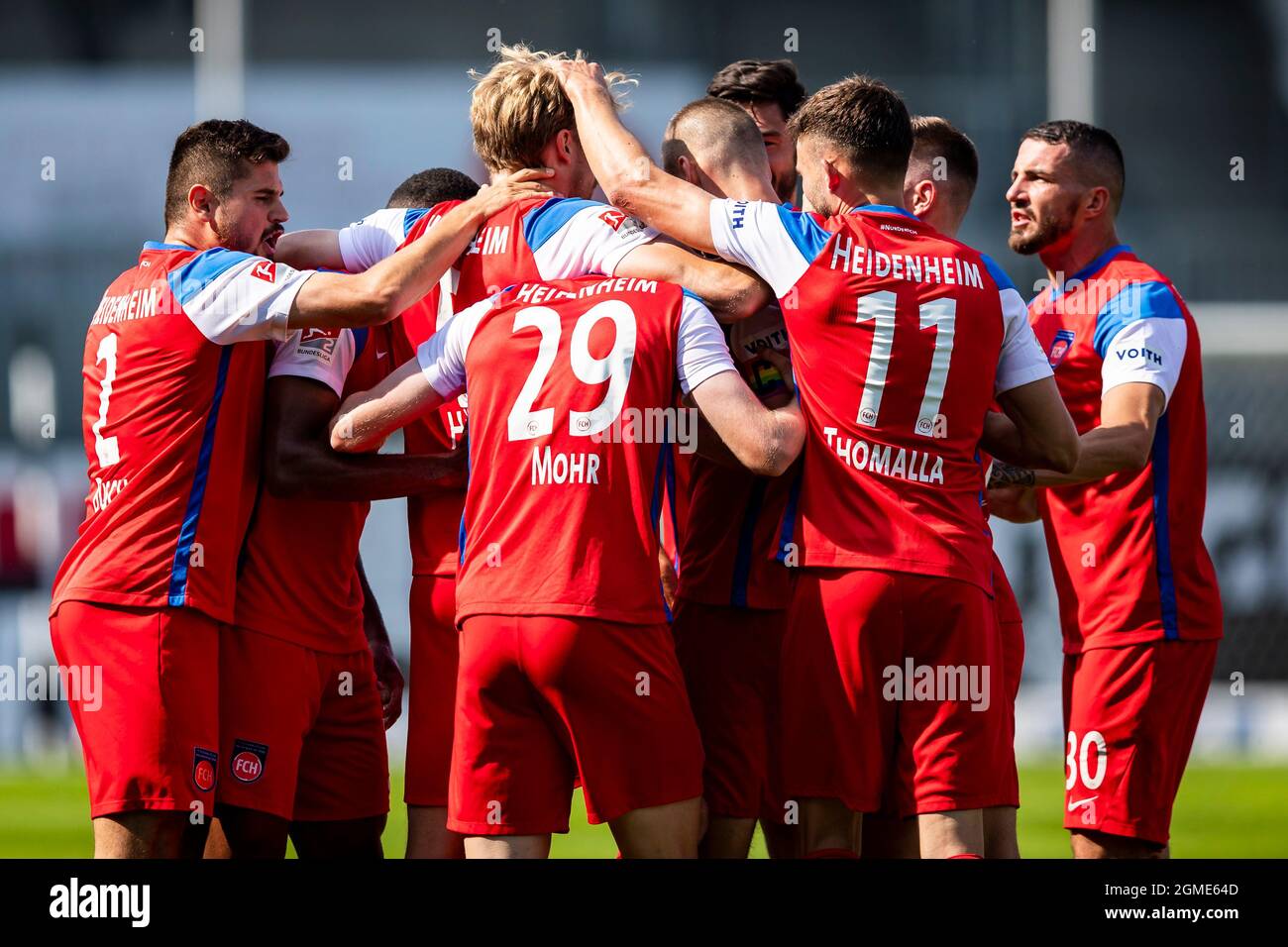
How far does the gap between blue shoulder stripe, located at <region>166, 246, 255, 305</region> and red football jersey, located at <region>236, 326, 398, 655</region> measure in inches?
13.0

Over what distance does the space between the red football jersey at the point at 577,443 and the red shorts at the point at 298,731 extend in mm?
995

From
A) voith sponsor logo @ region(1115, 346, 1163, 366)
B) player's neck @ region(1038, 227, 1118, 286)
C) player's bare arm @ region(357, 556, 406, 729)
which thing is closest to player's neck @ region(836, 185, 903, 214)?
voith sponsor logo @ region(1115, 346, 1163, 366)

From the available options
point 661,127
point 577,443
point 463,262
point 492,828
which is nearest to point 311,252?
point 463,262

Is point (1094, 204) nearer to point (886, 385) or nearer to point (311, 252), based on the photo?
point (886, 385)

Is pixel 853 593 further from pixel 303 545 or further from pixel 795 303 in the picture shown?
pixel 303 545

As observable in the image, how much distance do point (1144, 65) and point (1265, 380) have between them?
447 cm

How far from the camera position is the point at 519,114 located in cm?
500

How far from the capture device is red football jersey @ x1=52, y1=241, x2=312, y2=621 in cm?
490

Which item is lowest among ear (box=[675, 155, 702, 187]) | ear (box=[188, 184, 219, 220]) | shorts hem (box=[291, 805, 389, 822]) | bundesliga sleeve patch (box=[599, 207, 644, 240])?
shorts hem (box=[291, 805, 389, 822])

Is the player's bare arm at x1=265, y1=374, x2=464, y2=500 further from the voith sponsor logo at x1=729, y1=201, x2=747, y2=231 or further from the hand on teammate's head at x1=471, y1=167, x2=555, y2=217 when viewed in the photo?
the voith sponsor logo at x1=729, y1=201, x2=747, y2=231

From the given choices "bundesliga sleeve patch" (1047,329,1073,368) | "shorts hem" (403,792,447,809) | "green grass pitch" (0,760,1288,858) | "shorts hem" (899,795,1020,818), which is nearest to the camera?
"shorts hem" (899,795,1020,818)

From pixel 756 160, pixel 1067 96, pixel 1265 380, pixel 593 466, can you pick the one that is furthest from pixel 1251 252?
pixel 593 466

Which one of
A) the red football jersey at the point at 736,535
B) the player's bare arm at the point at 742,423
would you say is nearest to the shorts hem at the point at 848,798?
the red football jersey at the point at 736,535

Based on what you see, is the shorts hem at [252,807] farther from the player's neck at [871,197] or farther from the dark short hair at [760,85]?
the dark short hair at [760,85]
